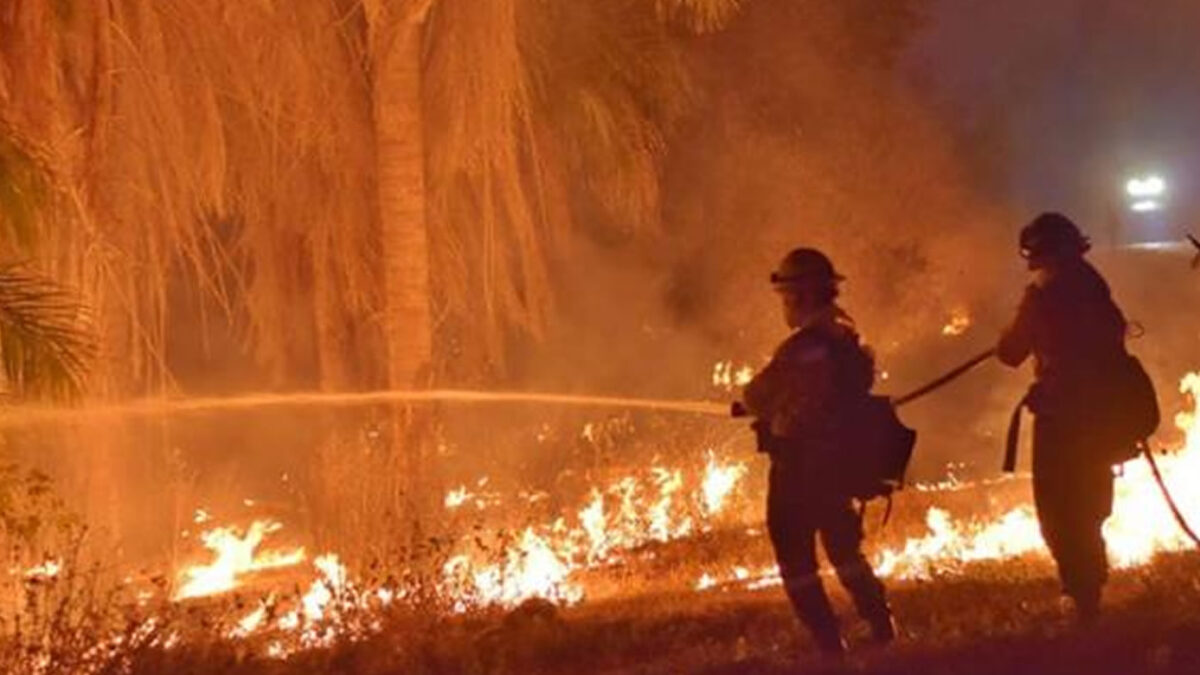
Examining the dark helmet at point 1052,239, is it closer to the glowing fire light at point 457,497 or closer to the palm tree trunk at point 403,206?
the glowing fire light at point 457,497

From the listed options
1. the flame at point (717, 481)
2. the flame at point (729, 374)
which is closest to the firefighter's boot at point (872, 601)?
the flame at point (717, 481)

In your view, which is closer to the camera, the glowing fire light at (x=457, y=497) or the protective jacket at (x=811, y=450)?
the protective jacket at (x=811, y=450)

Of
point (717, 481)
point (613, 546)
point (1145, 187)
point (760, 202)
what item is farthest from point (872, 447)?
point (1145, 187)

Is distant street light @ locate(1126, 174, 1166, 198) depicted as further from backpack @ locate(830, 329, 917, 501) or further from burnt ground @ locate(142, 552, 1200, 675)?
backpack @ locate(830, 329, 917, 501)

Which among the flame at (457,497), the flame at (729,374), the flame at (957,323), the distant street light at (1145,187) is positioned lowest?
the flame at (457,497)

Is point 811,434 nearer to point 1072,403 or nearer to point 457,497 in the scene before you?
point 1072,403

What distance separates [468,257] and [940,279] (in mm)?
8719

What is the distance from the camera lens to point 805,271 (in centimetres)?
623

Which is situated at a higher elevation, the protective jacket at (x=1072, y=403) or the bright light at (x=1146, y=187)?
the bright light at (x=1146, y=187)

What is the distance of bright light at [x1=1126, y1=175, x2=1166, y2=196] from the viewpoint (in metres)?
34.9

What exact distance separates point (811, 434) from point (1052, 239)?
1.24m

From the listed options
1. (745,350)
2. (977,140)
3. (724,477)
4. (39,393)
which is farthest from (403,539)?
(977,140)

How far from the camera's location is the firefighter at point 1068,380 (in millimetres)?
6406

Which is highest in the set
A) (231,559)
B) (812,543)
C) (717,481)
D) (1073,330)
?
(717,481)
